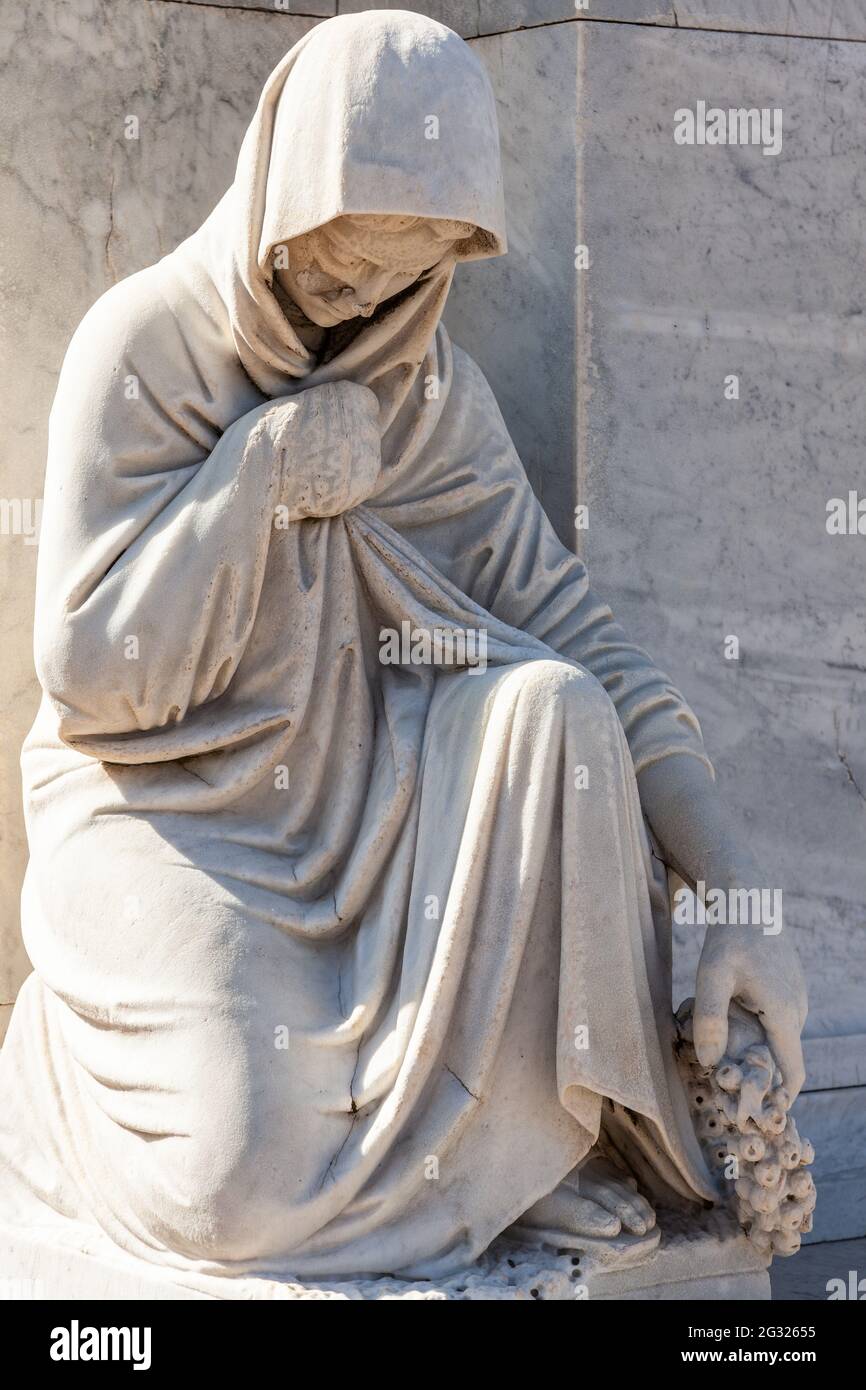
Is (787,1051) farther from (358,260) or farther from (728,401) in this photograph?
(728,401)

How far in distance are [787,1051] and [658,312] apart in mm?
1909

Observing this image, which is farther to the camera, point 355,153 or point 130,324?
point 130,324

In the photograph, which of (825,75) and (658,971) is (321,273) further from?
(825,75)

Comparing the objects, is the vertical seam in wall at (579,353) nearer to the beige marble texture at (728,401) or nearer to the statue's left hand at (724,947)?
the beige marble texture at (728,401)

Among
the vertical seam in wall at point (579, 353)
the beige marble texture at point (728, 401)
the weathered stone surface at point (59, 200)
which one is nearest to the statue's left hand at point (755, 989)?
the beige marble texture at point (728, 401)

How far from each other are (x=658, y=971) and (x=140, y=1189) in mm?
994

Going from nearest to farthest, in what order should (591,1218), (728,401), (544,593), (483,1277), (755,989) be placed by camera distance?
1. (483,1277)
2. (591,1218)
3. (755,989)
4. (544,593)
5. (728,401)

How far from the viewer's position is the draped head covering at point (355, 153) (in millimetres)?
4633

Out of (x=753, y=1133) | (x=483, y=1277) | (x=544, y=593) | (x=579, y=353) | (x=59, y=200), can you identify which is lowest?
(x=483, y=1277)

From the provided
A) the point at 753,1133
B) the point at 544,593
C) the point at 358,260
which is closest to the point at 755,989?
the point at 753,1133

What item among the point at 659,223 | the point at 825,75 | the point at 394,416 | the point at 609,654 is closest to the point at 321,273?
A: the point at 394,416

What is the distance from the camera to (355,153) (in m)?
4.62

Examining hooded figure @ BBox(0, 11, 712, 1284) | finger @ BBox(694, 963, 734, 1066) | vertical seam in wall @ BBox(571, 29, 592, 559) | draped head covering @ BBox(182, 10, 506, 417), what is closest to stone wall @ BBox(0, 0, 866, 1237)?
vertical seam in wall @ BBox(571, 29, 592, 559)

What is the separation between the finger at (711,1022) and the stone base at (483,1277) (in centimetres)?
34
